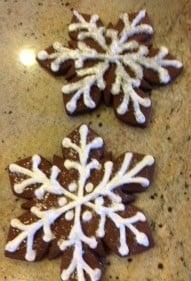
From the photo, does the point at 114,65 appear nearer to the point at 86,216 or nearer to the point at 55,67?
the point at 55,67

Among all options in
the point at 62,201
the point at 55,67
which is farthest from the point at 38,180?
the point at 55,67

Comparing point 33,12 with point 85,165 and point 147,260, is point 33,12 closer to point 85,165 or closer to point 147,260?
point 85,165

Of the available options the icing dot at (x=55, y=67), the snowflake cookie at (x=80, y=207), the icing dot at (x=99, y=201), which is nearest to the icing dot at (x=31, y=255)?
the snowflake cookie at (x=80, y=207)

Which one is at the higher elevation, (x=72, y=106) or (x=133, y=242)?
(x=72, y=106)

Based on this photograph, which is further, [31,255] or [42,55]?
[42,55]

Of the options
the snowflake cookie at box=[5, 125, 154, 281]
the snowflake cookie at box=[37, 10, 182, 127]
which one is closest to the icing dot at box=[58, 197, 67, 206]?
the snowflake cookie at box=[5, 125, 154, 281]

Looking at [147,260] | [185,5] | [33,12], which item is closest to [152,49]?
[185,5]

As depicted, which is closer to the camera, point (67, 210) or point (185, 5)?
point (67, 210)
